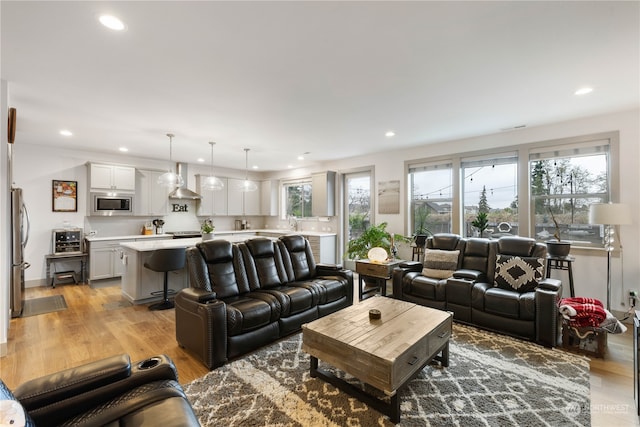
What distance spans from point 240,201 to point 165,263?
165 inches

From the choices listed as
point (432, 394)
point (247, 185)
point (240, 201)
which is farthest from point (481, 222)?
point (240, 201)

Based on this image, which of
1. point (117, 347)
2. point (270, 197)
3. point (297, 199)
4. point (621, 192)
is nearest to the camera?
point (117, 347)

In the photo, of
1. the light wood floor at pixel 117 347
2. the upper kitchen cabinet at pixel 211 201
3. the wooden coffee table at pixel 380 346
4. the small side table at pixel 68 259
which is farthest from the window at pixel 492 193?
the small side table at pixel 68 259

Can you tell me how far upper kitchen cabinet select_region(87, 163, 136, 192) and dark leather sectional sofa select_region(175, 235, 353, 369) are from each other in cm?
409

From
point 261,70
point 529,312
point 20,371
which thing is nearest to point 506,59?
point 261,70

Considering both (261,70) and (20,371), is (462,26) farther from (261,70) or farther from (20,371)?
(20,371)

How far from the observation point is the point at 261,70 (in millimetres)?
2562

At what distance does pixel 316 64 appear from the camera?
247cm

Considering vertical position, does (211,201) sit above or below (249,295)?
above

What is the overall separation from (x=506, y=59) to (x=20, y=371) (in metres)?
4.93

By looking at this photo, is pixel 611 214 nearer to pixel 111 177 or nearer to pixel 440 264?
pixel 440 264

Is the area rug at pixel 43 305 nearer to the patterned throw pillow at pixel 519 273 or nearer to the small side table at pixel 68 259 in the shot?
the small side table at pixel 68 259

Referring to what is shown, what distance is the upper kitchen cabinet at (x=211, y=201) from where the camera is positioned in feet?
23.8

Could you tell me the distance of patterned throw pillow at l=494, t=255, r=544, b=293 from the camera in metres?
3.33
